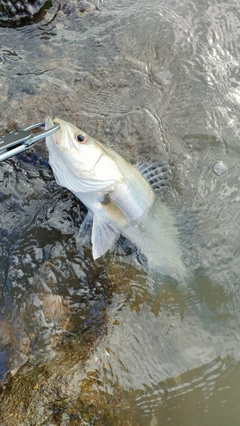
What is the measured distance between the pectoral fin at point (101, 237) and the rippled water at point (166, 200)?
0.21 meters

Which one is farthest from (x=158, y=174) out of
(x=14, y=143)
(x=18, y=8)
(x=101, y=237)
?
(x=18, y=8)

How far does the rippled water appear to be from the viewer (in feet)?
11.7

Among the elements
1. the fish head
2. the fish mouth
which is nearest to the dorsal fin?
the fish head

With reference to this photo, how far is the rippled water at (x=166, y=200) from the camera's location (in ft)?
11.7

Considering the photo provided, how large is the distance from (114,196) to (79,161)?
1.60 ft

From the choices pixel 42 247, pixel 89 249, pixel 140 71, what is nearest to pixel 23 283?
pixel 42 247

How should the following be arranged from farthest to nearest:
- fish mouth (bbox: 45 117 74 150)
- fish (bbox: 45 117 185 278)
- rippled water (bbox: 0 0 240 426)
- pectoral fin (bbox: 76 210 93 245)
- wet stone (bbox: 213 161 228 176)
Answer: wet stone (bbox: 213 161 228 176)
pectoral fin (bbox: 76 210 93 245)
rippled water (bbox: 0 0 240 426)
fish (bbox: 45 117 185 278)
fish mouth (bbox: 45 117 74 150)

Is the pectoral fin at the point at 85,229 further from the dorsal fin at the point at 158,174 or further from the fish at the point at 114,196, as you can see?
the dorsal fin at the point at 158,174

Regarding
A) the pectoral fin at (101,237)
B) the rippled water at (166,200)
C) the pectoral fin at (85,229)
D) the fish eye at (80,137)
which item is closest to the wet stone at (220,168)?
the rippled water at (166,200)

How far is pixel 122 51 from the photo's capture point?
4320mm

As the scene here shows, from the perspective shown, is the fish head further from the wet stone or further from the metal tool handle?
the wet stone

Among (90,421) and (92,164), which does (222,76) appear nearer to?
(92,164)

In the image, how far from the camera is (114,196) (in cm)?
354

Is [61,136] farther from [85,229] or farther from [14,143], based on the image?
[85,229]
